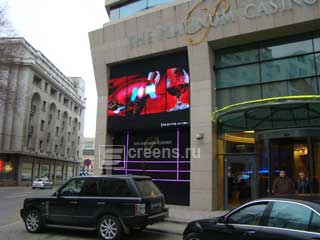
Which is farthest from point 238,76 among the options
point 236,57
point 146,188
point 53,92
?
point 53,92

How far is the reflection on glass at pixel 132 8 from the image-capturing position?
20156mm

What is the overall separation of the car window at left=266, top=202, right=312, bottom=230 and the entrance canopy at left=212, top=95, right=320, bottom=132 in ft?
24.0

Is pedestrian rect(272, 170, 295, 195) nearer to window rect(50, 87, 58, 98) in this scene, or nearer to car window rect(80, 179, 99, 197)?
car window rect(80, 179, 99, 197)

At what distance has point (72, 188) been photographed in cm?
1044

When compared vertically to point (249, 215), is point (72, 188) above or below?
above

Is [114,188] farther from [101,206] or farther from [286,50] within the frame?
[286,50]

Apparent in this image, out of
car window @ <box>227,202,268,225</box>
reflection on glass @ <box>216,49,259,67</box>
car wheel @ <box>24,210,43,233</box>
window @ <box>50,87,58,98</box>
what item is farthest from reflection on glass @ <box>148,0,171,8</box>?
window @ <box>50,87,58,98</box>

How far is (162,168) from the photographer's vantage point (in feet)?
58.7

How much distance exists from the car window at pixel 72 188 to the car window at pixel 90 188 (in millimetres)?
144

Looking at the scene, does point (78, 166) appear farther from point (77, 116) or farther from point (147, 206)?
point (147, 206)

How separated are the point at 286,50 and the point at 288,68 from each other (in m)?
0.87

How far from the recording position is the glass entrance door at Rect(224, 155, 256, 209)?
1522 centimetres

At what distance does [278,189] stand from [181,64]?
8351mm

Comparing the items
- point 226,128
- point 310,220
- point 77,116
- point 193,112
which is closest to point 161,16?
point 193,112
